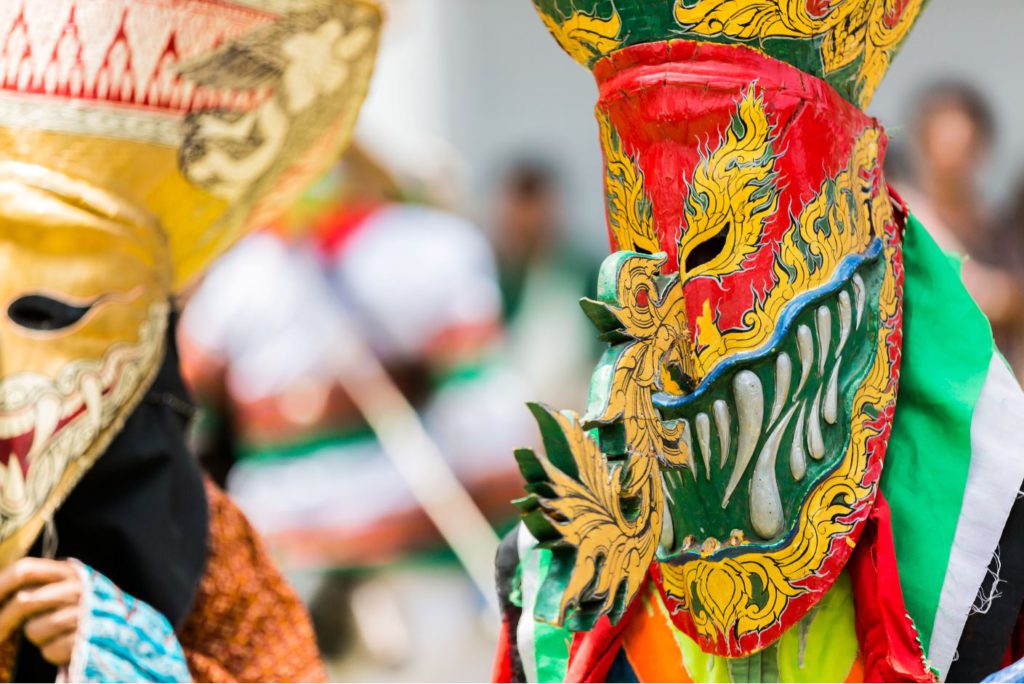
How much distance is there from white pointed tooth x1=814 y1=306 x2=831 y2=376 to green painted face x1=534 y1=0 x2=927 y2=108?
0.21 meters

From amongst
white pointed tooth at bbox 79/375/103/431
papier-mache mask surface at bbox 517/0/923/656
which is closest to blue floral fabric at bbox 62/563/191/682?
white pointed tooth at bbox 79/375/103/431

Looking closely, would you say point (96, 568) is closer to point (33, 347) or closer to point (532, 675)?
point (33, 347)

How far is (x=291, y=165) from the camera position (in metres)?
2.46

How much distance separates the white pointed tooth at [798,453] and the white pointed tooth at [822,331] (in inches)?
1.9

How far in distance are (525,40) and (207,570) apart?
5875 millimetres

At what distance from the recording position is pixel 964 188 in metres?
4.38

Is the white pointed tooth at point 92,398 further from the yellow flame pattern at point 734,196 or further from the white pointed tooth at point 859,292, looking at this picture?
the white pointed tooth at point 859,292

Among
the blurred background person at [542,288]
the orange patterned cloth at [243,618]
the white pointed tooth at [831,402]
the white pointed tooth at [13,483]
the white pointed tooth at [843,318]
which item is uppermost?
the white pointed tooth at [843,318]

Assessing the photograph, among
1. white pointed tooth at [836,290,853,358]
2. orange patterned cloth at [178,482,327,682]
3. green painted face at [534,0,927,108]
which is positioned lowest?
orange patterned cloth at [178,482,327,682]

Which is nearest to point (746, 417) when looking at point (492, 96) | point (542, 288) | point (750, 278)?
point (750, 278)

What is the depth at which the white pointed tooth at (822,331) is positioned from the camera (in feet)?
5.78

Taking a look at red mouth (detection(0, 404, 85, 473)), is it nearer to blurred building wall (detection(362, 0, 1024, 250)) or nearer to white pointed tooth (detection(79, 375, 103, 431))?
white pointed tooth (detection(79, 375, 103, 431))

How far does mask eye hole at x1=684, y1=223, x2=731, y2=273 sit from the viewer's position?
1.75 metres

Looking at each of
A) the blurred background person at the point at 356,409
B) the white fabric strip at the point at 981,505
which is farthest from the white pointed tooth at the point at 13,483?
the blurred background person at the point at 356,409
